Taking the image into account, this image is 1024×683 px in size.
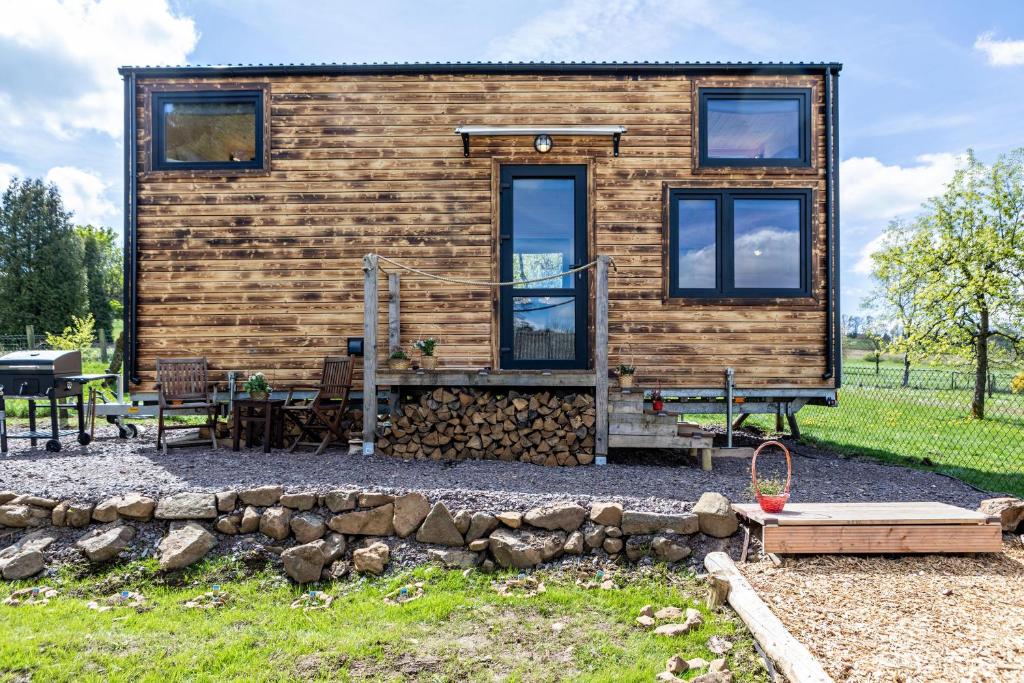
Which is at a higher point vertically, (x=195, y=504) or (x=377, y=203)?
(x=377, y=203)

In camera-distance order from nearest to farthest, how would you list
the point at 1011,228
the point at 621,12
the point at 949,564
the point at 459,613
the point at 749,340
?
the point at 459,613, the point at 949,564, the point at 749,340, the point at 621,12, the point at 1011,228

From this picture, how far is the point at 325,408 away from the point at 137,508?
214 cm

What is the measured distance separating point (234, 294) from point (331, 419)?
1862mm

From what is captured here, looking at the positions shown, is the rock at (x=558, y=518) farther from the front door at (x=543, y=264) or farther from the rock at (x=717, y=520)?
the front door at (x=543, y=264)

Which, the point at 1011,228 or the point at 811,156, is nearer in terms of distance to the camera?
the point at 811,156

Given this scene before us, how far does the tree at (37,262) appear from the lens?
2286 centimetres

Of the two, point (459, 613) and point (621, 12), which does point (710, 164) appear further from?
point (459, 613)

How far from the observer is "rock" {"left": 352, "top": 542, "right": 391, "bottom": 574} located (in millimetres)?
4273

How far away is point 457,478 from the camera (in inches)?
207

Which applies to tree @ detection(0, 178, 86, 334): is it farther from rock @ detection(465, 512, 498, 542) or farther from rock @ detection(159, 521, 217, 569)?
rock @ detection(465, 512, 498, 542)

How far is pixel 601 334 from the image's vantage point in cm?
606

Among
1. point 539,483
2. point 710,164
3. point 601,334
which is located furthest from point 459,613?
point 710,164

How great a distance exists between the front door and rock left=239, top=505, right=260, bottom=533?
10.8 feet

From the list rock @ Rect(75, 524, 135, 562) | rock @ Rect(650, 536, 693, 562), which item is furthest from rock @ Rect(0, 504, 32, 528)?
rock @ Rect(650, 536, 693, 562)
